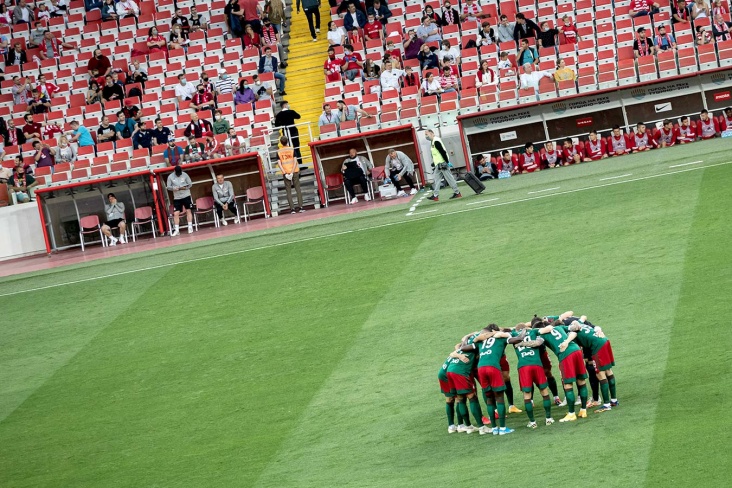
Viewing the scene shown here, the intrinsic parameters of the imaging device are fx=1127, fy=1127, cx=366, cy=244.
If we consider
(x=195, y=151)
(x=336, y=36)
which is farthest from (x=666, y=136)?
(x=195, y=151)

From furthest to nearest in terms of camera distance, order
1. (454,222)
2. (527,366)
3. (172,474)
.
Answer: (454,222) < (172,474) < (527,366)

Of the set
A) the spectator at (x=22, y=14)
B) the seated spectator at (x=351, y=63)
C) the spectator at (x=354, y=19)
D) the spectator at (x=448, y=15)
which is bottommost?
the seated spectator at (x=351, y=63)

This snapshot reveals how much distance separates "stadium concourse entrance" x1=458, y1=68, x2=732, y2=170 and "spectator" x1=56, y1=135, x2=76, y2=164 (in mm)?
11671

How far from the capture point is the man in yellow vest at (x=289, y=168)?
30.3 m

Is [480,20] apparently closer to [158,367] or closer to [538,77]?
[538,77]

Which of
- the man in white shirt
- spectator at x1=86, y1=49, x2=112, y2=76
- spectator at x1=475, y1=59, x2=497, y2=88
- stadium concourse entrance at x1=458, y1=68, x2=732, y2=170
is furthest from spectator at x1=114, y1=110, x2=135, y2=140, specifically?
spectator at x1=475, y1=59, x2=497, y2=88

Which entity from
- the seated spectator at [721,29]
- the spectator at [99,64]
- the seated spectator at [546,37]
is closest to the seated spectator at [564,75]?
the seated spectator at [546,37]

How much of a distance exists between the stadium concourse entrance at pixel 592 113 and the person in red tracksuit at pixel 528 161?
2.40 feet

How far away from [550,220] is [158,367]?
8.84 metres

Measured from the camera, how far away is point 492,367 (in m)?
13.2

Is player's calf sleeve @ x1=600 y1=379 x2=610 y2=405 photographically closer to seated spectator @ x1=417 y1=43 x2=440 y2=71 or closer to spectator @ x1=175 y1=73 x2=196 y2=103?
seated spectator @ x1=417 y1=43 x2=440 y2=71

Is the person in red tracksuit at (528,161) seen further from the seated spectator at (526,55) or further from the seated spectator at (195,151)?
the seated spectator at (195,151)

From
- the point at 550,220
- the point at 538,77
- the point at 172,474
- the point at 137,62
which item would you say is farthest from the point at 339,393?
the point at 137,62

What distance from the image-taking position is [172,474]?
1462 cm
